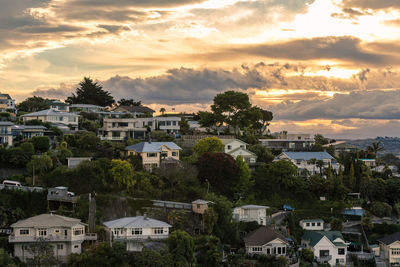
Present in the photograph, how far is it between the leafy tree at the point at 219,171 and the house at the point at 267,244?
333 inches

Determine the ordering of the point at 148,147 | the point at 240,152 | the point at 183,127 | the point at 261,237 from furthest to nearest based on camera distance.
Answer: the point at 183,127 → the point at 240,152 → the point at 148,147 → the point at 261,237

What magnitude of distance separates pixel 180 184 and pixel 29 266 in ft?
59.5

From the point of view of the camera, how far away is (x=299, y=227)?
5759 centimetres

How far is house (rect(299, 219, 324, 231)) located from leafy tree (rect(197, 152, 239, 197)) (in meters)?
8.03

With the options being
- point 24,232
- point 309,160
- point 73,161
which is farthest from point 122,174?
point 309,160

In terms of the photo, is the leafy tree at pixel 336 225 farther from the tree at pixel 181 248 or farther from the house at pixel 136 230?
the house at pixel 136 230

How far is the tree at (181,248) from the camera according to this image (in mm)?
45503

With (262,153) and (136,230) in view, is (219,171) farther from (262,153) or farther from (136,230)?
(136,230)

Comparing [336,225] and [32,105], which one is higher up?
[32,105]

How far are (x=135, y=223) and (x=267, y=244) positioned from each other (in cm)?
1202

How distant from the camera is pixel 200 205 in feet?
173

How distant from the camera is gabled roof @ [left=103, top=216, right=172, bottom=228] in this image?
48194 mm

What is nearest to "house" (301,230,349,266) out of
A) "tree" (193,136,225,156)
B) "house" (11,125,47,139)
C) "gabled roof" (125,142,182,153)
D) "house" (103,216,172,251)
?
"house" (103,216,172,251)

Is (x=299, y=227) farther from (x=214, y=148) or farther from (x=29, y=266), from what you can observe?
(x=29, y=266)
